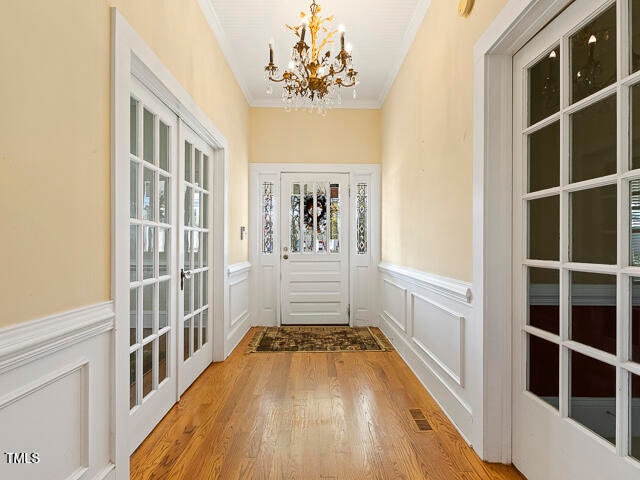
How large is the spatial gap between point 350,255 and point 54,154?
397 centimetres

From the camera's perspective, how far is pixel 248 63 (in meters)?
3.88

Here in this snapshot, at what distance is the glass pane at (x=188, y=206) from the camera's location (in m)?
2.76

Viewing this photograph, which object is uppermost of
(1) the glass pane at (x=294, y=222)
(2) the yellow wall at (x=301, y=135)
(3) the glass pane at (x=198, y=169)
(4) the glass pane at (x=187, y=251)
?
(2) the yellow wall at (x=301, y=135)

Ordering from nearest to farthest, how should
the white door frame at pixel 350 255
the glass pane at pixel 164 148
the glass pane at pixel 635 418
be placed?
1. the glass pane at pixel 635 418
2. the glass pane at pixel 164 148
3. the white door frame at pixel 350 255

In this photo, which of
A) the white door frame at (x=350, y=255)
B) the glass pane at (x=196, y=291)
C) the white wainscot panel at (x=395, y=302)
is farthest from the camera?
the white door frame at (x=350, y=255)

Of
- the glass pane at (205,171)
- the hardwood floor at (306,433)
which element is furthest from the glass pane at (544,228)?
the glass pane at (205,171)

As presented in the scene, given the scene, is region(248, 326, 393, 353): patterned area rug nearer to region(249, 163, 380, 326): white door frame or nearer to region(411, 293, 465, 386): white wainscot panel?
region(249, 163, 380, 326): white door frame

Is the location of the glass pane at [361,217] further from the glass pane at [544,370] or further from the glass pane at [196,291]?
the glass pane at [544,370]

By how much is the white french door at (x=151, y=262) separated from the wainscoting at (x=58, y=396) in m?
0.47

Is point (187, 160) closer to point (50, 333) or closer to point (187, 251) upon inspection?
point (187, 251)

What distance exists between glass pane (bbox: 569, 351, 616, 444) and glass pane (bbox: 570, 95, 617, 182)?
693 mm

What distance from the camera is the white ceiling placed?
2.94 m

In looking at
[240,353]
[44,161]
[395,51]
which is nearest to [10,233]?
[44,161]

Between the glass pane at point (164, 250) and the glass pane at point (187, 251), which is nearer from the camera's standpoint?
the glass pane at point (164, 250)
